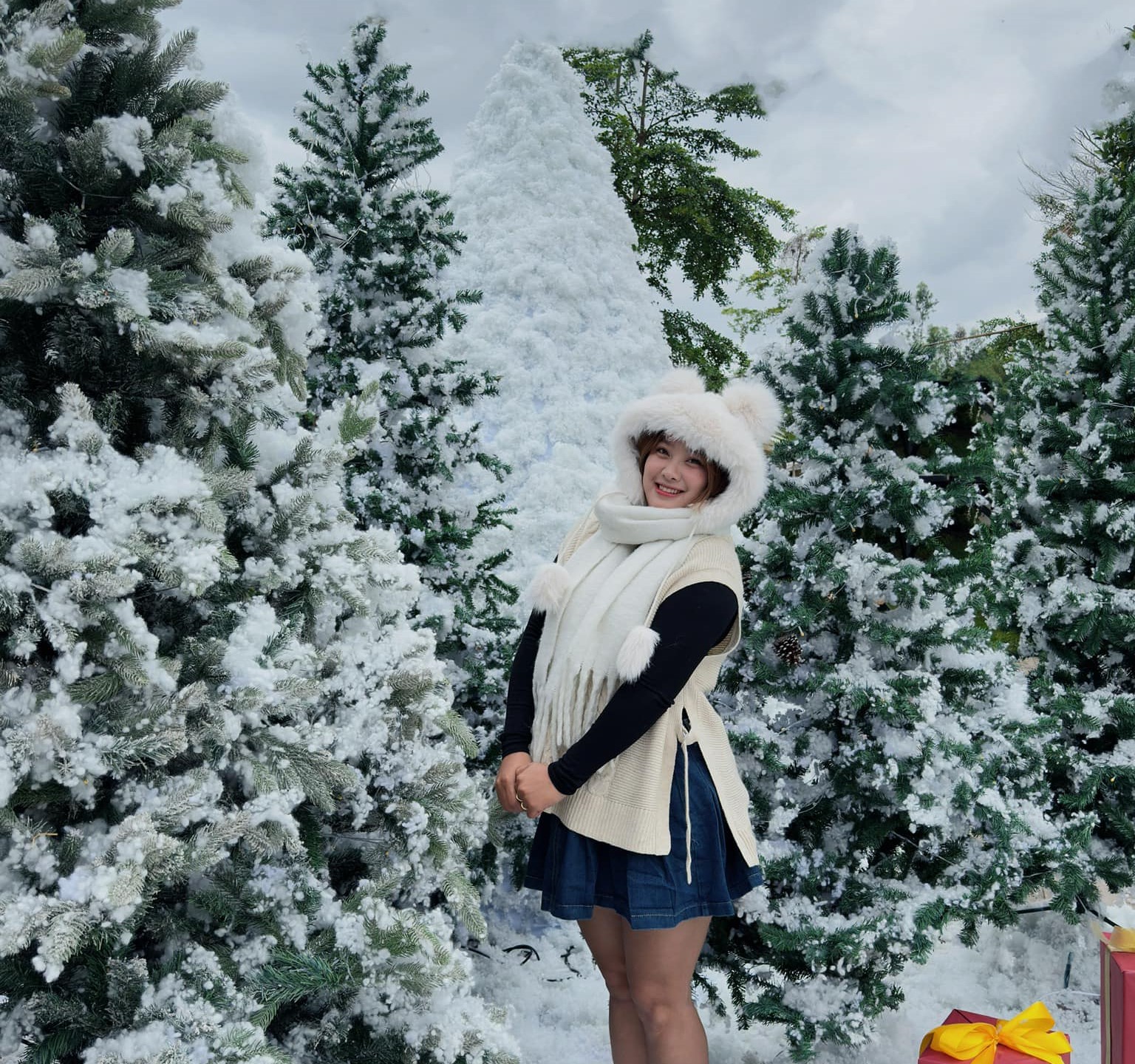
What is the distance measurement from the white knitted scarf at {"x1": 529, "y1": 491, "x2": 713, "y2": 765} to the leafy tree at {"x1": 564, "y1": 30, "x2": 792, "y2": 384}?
9232 millimetres

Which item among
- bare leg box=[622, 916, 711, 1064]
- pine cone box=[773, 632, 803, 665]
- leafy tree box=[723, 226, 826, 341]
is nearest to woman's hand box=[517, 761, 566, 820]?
bare leg box=[622, 916, 711, 1064]

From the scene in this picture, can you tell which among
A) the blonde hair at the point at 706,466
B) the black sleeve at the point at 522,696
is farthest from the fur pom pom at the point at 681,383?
the black sleeve at the point at 522,696

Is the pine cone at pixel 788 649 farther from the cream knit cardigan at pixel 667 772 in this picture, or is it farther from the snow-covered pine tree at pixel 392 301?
the snow-covered pine tree at pixel 392 301

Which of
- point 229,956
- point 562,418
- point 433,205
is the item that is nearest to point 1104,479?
point 562,418

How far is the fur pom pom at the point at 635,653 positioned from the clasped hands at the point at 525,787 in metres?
0.30

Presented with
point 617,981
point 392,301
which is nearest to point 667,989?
point 617,981

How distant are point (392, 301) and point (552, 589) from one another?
1.84 m

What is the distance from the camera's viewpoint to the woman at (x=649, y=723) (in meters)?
1.88

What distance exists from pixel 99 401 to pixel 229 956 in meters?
1.11

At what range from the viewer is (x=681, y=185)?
37.1ft

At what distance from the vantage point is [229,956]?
1.64 m

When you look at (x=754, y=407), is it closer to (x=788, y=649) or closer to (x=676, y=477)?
(x=676, y=477)

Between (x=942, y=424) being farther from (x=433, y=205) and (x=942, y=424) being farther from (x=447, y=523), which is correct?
(x=433, y=205)

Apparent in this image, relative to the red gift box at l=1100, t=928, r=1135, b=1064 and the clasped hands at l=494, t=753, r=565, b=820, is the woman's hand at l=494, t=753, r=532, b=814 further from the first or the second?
the red gift box at l=1100, t=928, r=1135, b=1064
